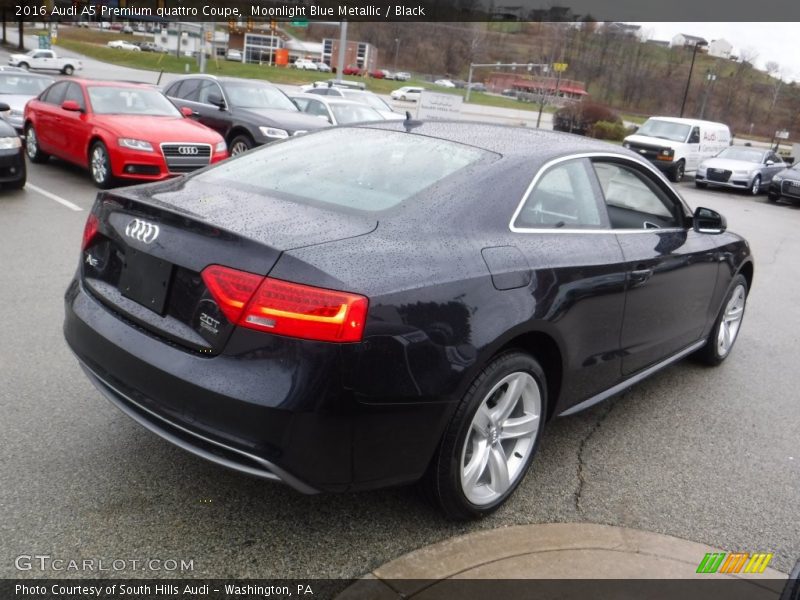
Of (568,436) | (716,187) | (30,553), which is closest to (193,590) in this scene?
(30,553)

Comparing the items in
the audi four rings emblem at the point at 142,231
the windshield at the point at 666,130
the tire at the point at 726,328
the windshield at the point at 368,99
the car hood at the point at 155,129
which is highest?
the windshield at the point at 666,130

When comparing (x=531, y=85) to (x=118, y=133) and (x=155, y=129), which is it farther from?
(x=118, y=133)

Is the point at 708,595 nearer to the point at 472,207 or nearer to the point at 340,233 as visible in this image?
the point at 472,207

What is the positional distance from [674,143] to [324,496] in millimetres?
23052

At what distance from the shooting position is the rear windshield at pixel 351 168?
119 inches

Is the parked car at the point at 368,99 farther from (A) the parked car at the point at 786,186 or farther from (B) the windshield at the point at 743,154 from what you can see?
(B) the windshield at the point at 743,154

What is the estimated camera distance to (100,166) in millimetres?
9984

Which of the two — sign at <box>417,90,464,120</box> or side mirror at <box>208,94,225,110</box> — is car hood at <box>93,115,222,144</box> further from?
sign at <box>417,90,464,120</box>

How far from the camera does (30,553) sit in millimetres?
2549

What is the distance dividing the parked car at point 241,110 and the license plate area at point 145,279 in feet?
30.5

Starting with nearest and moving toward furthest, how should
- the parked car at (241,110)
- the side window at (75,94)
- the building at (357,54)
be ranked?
the side window at (75,94)
the parked car at (241,110)
the building at (357,54)

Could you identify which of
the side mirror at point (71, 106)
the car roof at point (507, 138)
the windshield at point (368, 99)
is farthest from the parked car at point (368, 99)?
the car roof at point (507, 138)

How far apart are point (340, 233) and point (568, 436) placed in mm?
2021

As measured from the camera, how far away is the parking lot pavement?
2.69m
